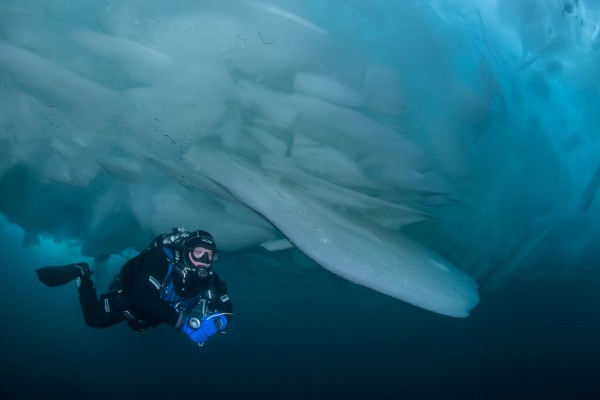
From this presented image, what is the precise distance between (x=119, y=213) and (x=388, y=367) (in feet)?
78.7

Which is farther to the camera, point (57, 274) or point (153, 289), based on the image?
point (57, 274)

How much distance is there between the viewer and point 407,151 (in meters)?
4.78

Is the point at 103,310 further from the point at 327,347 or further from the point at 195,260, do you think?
the point at 327,347

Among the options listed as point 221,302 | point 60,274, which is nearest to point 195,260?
point 221,302

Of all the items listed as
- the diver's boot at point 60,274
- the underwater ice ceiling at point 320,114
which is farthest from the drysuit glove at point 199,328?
the diver's boot at point 60,274

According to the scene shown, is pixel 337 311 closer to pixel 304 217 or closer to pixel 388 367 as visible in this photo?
pixel 388 367

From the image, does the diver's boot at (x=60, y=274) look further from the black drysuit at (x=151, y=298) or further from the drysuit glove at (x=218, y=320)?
the drysuit glove at (x=218, y=320)

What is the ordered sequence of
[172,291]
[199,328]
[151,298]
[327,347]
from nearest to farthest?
[199,328]
[151,298]
[172,291]
[327,347]

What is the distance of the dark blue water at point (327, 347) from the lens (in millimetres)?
14391

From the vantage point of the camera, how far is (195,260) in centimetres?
391

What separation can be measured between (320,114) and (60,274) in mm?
4914

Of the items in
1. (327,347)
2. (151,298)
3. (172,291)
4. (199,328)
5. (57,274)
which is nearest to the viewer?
(199,328)

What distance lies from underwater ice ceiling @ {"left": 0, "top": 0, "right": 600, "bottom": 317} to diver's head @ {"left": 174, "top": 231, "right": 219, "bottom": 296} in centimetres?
75

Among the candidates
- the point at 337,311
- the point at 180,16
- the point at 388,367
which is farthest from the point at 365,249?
the point at 388,367
